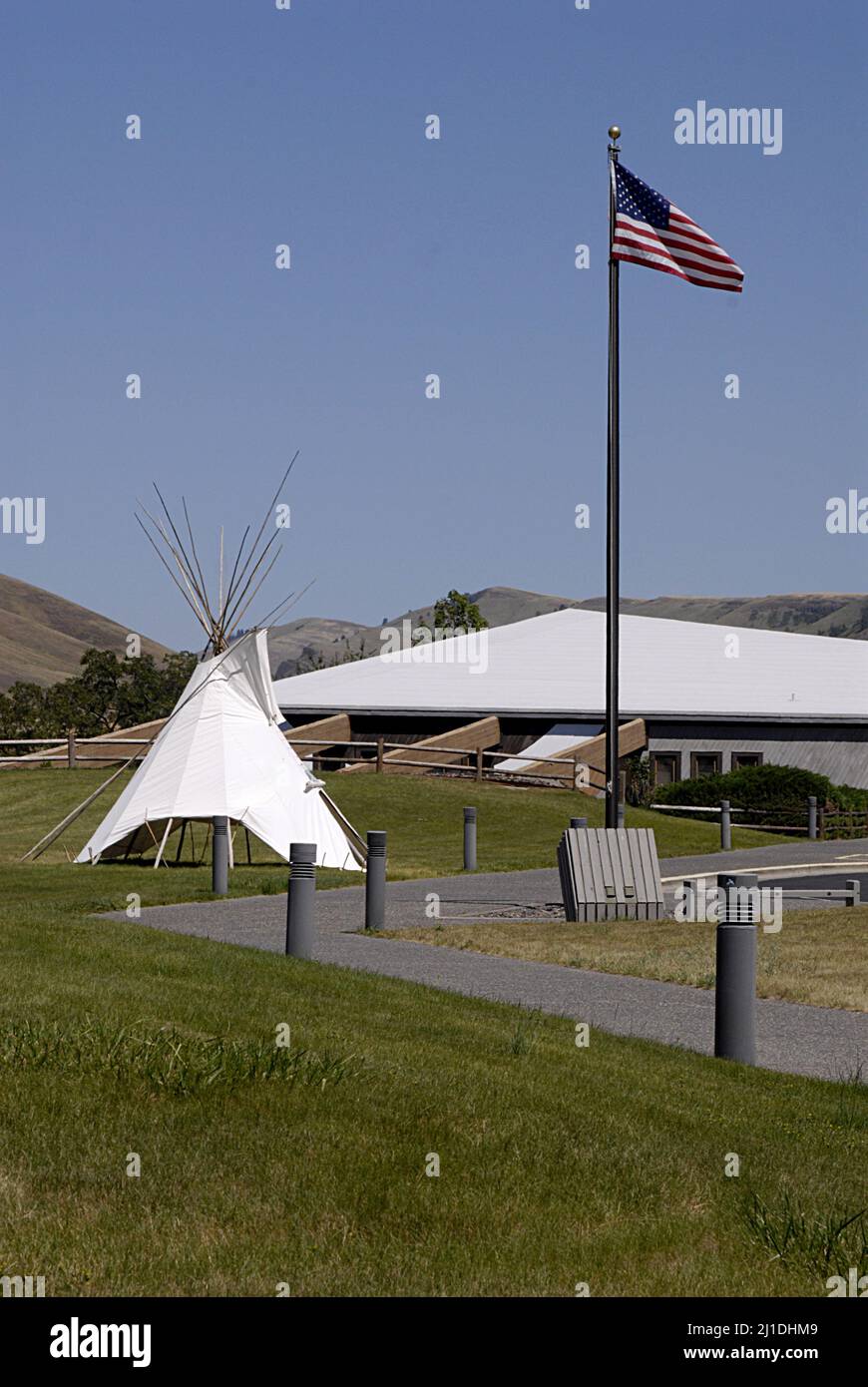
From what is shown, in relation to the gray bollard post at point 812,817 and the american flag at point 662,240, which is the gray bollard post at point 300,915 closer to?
the american flag at point 662,240

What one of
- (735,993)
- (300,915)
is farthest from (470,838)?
(735,993)

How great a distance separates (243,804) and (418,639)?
4833 centimetres

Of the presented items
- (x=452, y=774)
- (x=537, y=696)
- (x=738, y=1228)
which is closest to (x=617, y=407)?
(x=738, y=1228)

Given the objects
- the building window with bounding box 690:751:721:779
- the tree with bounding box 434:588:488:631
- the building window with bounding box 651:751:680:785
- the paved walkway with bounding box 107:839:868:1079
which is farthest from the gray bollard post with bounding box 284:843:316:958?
the tree with bounding box 434:588:488:631

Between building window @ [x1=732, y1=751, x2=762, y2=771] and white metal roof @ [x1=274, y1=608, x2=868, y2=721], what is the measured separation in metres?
1.41

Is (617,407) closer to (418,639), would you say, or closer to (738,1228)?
(738,1228)

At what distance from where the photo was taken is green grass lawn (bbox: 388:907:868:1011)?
44.7ft

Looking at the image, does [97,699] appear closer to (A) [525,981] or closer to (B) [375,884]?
(B) [375,884]

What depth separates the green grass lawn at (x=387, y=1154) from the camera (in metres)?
5.19

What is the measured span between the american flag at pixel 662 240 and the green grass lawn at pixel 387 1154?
12.5m

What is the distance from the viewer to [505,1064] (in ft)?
27.4

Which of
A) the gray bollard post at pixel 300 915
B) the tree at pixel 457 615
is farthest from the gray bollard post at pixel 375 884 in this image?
the tree at pixel 457 615

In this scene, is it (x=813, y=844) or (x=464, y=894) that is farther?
(x=813, y=844)

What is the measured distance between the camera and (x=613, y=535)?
64.4 feet
